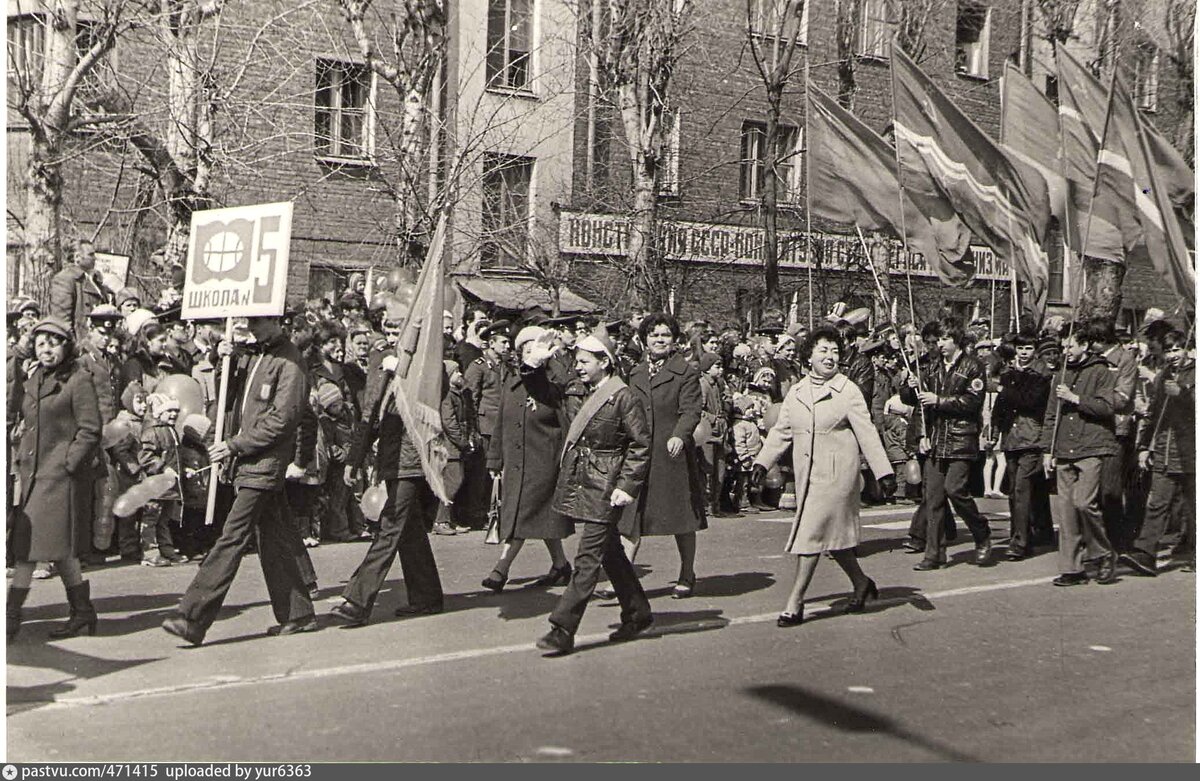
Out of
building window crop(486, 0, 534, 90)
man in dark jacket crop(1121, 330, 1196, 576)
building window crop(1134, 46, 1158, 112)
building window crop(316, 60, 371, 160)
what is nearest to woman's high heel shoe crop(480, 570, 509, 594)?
man in dark jacket crop(1121, 330, 1196, 576)

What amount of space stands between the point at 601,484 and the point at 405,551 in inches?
64.3

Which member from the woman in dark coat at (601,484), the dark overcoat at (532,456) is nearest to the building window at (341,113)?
the dark overcoat at (532,456)

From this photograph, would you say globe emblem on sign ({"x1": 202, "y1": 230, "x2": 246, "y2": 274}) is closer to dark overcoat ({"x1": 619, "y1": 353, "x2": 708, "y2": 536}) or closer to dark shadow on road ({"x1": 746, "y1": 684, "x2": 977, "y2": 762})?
dark overcoat ({"x1": 619, "y1": 353, "x2": 708, "y2": 536})

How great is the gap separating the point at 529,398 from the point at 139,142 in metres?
10.0

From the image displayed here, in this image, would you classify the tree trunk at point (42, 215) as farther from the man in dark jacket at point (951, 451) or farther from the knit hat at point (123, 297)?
the man in dark jacket at point (951, 451)

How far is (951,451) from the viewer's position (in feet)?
37.7

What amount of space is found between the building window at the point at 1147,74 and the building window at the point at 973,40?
7570 millimetres

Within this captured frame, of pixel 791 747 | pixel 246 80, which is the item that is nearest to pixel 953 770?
pixel 791 747

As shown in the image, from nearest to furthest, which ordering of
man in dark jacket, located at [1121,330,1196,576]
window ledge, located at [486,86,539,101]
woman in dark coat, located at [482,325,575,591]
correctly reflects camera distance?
woman in dark coat, located at [482,325,575,591]
man in dark jacket, located at [1121,330,1196,576]
window ledge, located at [486,86,539,101]

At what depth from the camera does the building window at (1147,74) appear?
77.5 feet

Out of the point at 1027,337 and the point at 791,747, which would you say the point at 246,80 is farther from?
the point at 791,747

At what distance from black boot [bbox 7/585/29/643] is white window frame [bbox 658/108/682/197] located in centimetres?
1649

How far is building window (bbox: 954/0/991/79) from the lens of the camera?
1288 inches

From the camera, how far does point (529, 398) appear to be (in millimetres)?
10172
